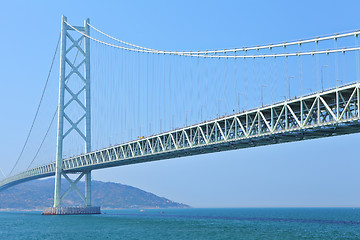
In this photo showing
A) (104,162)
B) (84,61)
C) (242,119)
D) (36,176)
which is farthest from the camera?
(36,176)

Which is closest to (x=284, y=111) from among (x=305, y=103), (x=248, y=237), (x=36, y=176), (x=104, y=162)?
(x=305, y=103)

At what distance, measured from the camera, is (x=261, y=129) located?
41.8 meters

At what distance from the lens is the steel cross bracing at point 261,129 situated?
34250mm

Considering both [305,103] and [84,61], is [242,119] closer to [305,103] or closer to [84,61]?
[305,103]

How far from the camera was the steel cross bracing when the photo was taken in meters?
34.2

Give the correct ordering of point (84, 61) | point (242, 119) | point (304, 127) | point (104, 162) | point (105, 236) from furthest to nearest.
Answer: point (84, 61) < point (104, 162) < point (242, 119) < point (105, 236) < point (304, 127)

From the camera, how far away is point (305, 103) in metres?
37.0

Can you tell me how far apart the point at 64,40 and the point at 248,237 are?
52083 mm

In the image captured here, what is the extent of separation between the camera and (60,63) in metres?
77.7

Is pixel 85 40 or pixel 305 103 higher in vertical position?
pixel 85 40

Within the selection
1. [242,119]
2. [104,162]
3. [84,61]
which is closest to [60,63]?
[84,61]

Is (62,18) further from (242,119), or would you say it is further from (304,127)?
(304,127)

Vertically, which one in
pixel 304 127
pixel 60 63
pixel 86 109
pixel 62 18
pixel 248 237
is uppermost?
pixel 62 18

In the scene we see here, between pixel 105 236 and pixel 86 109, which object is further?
pixel 86 109
